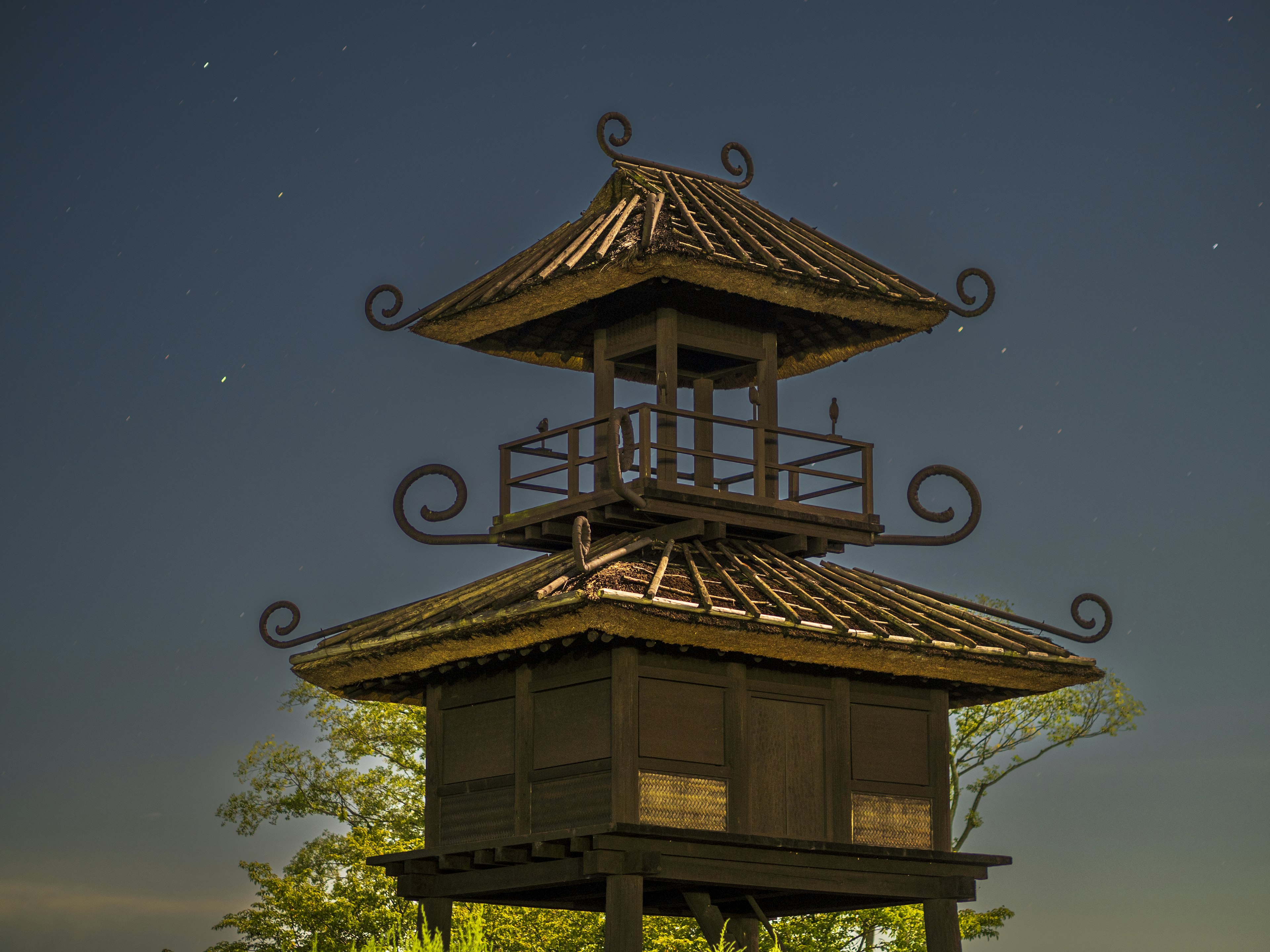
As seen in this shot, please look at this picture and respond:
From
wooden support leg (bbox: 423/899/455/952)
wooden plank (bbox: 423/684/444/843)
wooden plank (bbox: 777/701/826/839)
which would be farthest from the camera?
wooden support leg (bbox: 423/899/455/952)

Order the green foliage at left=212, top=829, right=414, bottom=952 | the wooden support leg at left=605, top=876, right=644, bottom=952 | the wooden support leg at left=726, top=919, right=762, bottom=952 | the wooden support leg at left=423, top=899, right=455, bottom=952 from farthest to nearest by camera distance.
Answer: the green foliage at left=212, top=829, right=414, bottom=952 < the wooden support leg at left=726, top=919, right=762, bottom=952 < the wooden support leg at left=423, top=899, right=455, bottom=952 < the wooden support leg at left=605, top=876, right=644, bottom=952

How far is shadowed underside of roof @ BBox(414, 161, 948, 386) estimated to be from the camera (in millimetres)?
19875

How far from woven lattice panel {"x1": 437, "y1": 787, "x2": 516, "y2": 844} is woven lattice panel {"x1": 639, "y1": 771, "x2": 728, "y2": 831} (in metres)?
1.72

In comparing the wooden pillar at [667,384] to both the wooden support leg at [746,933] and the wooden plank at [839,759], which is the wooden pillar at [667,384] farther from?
the wooden support leg at [746,933]

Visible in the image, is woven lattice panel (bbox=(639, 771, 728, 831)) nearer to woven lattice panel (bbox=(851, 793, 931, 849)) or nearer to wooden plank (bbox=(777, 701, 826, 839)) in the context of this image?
wooden plank (bbox=(777, 701, 826, 839))

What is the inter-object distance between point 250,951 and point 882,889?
1460 cm

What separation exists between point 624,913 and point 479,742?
290cm

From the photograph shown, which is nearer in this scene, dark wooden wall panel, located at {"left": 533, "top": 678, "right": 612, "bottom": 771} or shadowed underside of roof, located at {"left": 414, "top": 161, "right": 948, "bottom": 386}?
→ dark wooden wall panel, located at {"left": 533, "top": 678, "right": 612, "bottom": 771}

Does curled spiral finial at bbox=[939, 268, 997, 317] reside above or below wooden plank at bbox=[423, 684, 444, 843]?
above

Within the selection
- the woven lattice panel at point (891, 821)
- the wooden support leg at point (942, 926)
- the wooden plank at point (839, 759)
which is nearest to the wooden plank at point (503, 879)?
the wooden plank at point (839, 759)

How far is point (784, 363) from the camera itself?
23.2 m

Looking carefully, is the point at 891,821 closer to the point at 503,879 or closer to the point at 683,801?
the point at 683,801

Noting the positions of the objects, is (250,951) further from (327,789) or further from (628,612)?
(628,612)

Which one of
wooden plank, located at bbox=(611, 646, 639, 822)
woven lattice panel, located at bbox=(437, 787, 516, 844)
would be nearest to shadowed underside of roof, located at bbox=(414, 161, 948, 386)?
wooden plank, located at bbox=(611, 646, 639, 822)
